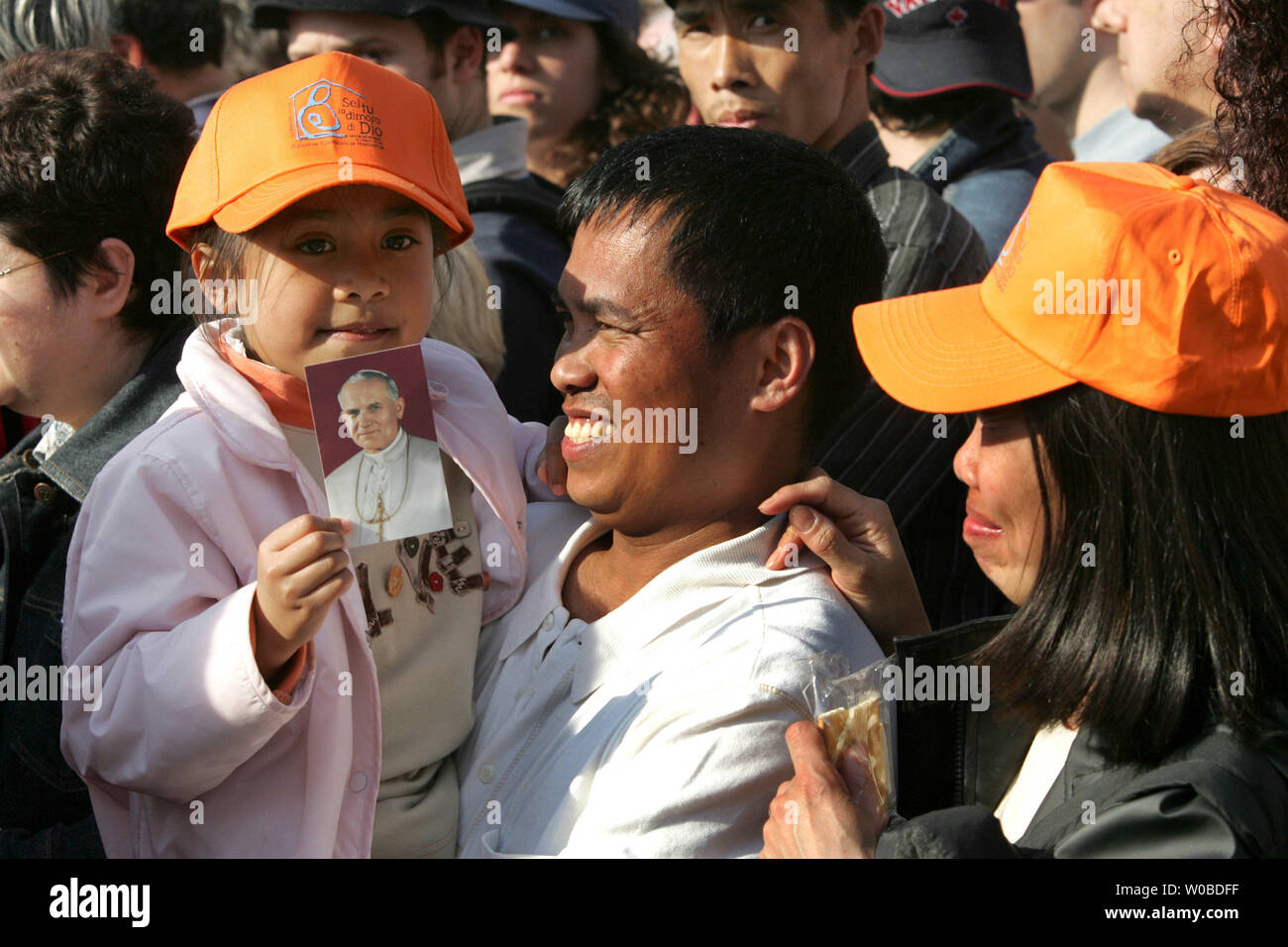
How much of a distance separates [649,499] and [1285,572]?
1064mm

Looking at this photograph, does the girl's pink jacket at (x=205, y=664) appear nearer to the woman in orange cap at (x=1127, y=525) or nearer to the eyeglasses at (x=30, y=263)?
the eyeglasses at (x=30, y=263)

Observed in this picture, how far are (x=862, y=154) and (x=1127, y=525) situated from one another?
6.61ft

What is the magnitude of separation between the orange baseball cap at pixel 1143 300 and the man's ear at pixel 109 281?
176cm

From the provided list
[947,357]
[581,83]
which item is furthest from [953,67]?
[947,357]

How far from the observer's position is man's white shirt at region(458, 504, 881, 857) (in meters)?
2.10

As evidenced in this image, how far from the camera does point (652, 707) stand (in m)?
2.23

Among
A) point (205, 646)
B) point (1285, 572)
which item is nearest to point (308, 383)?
point (205, 646)

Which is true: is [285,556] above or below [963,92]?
below

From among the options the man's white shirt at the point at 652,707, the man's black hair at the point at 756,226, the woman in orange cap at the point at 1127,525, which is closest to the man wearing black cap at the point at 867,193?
the man's black hair at the point at 756,226

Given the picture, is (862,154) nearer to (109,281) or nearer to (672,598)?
(672,598)

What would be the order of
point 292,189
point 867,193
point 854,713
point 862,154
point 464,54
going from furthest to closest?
point 464,54 → point 862,154 → point 867,193 → point 292,189 → point 854,713

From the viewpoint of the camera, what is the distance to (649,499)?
247cm

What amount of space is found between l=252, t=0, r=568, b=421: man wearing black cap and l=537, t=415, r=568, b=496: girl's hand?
2.60ft
